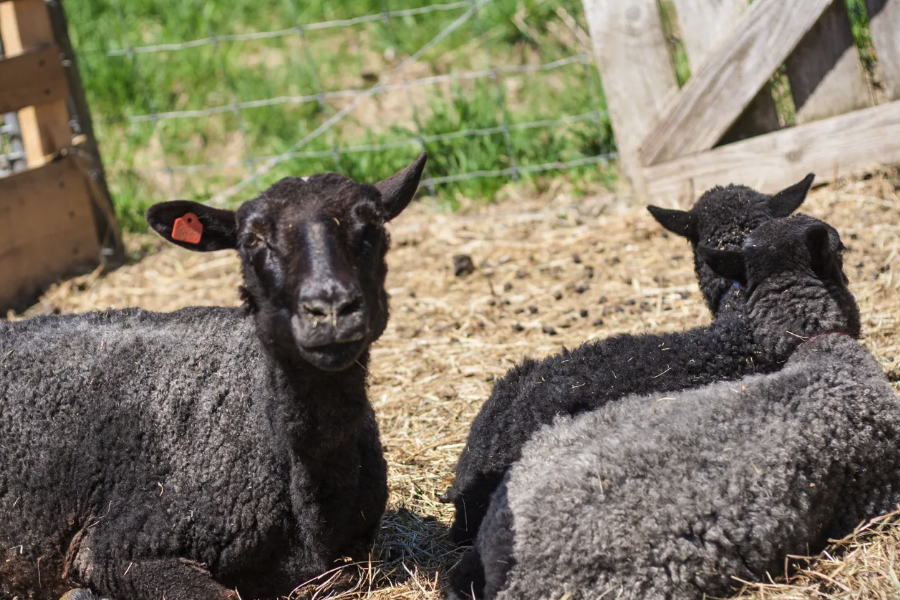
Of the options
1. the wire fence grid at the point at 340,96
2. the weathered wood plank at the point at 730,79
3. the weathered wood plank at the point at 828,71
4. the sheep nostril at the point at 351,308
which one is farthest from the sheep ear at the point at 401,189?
the wire fence grid at the point at 340,96

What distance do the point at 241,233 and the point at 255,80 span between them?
7100 millimetres

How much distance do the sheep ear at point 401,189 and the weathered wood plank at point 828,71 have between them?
4327mm

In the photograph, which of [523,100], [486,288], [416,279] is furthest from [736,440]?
[523,100]

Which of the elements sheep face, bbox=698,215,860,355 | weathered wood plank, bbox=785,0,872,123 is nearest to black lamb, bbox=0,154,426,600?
sheep face, bbox=698,215,860,355

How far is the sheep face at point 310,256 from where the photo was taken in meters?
3.21

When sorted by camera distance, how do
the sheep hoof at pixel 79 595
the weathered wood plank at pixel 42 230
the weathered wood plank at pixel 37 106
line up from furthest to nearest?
1. the weathered wood plank at pixel 37 106
2. the weathered wood plank at pixel 42 230
3. the sheep hoof at pixel 79 595

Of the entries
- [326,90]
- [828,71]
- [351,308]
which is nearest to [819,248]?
[351,308]

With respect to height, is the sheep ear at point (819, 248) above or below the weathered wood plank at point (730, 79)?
below

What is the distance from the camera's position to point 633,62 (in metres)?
7.44

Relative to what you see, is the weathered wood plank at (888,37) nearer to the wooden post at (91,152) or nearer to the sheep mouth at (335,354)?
the sheep mouth at (335,354)

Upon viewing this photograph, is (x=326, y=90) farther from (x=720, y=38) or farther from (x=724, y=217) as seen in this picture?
(x=724, y=217)

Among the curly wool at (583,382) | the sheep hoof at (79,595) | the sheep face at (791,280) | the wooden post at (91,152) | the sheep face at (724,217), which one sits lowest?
the sheep hoof at (79,595)

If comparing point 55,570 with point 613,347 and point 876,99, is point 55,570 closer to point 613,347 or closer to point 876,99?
point 613,347

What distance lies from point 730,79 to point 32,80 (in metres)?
5.66
